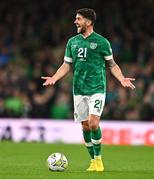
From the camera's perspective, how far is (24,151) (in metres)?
17.7

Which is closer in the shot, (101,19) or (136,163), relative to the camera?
(136,163)

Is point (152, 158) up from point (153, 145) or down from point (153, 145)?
up

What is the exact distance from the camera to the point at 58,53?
981 inches

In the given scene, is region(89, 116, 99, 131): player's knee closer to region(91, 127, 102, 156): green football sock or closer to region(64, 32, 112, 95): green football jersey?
region(91, 127, 102, 156): green football sock

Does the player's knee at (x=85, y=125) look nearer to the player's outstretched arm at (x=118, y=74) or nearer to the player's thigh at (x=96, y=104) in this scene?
the player's thigh at (x=96, y=104)

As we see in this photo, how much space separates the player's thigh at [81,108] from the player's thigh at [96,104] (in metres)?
0.16

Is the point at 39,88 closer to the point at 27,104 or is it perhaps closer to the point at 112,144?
the point at 27,104

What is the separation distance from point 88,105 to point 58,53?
1257cm

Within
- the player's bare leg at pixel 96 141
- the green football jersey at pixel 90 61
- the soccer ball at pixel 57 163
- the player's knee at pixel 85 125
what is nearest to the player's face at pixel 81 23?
the green football jersey at pixel 90 61

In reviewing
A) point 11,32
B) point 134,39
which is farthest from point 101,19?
point 11,32

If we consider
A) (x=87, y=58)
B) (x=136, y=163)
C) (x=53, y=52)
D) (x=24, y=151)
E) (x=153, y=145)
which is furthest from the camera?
(x=53, y=52)

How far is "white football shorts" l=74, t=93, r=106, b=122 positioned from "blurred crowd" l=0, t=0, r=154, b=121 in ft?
31.8

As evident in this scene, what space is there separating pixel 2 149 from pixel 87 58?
6.29 metres

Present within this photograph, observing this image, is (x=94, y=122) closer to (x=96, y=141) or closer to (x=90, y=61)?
(x=96, y=141)
